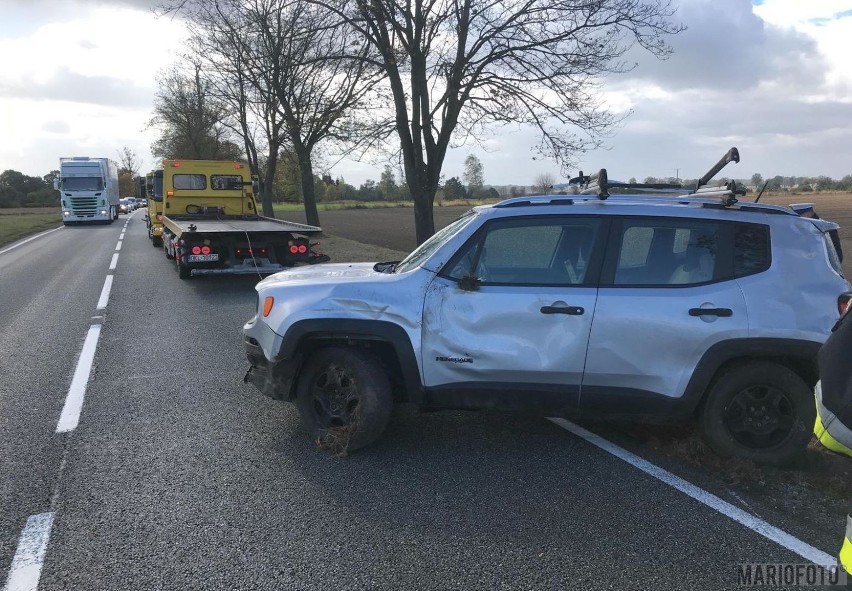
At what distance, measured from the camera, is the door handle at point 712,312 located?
164 inches

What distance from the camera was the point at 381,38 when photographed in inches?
519

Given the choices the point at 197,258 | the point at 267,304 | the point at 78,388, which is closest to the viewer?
the point at 267,304

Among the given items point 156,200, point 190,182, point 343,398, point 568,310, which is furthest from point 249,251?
point 568,310

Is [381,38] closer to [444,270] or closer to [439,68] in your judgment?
[439,68]

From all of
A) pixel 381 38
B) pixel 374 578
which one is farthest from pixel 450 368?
pixel 381 38

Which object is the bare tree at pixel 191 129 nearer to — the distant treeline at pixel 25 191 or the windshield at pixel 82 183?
the windshield at pixel 82 183

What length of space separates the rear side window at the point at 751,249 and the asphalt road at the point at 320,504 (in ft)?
4.97

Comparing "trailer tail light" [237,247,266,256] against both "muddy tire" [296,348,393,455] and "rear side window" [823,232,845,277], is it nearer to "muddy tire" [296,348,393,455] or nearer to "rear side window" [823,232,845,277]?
"muddy tire" [296,348,393,455]

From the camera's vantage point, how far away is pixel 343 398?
4602mm

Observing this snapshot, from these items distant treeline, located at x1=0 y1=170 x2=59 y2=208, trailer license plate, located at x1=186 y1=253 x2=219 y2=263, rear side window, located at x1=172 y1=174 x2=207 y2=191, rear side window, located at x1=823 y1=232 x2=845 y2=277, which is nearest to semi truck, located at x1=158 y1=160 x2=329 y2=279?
trailer license plate, located at x1=186 y1=253 x2=219 y2=263

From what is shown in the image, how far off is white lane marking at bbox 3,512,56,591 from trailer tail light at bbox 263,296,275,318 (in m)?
1.81

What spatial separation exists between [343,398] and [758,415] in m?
2.77

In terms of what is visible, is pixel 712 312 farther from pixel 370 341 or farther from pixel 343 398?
pixel 343 398

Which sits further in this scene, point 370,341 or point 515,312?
point 370,341
